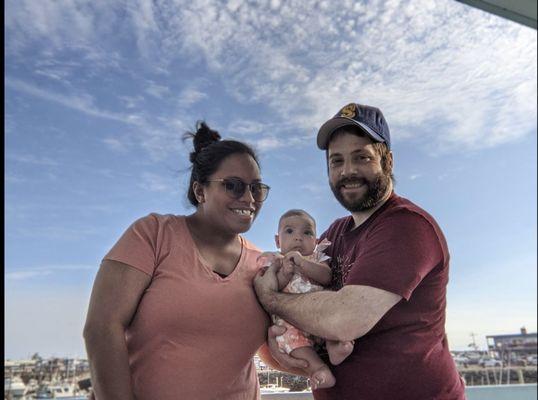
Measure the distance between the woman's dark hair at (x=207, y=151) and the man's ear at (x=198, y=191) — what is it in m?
0.01

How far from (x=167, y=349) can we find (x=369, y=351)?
0.53 m

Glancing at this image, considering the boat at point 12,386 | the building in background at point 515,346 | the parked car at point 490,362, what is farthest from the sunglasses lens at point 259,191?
the building in background at point 515,346

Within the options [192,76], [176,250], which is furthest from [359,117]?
[192,76]

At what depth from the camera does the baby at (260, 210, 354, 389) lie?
4.33ft

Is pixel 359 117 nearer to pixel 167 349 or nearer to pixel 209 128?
pixel 209 128

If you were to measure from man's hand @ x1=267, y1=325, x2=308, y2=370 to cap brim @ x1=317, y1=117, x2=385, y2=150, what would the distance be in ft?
2.03

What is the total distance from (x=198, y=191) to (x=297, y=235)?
36 centimetres

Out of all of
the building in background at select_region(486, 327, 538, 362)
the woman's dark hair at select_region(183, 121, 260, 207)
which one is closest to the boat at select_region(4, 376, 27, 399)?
the woman's dark hair at select_region(183, 121, 260, 207)

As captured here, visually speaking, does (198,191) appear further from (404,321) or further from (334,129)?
(404,321)

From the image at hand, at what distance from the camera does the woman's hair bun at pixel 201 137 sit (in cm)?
163

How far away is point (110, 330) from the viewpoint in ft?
3.90

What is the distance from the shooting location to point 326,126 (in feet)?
5.08

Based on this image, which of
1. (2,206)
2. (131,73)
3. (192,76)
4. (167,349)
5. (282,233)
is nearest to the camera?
(167,349)

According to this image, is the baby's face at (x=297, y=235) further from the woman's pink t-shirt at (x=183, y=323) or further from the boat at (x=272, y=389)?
the boat at (x=272, y=389)
